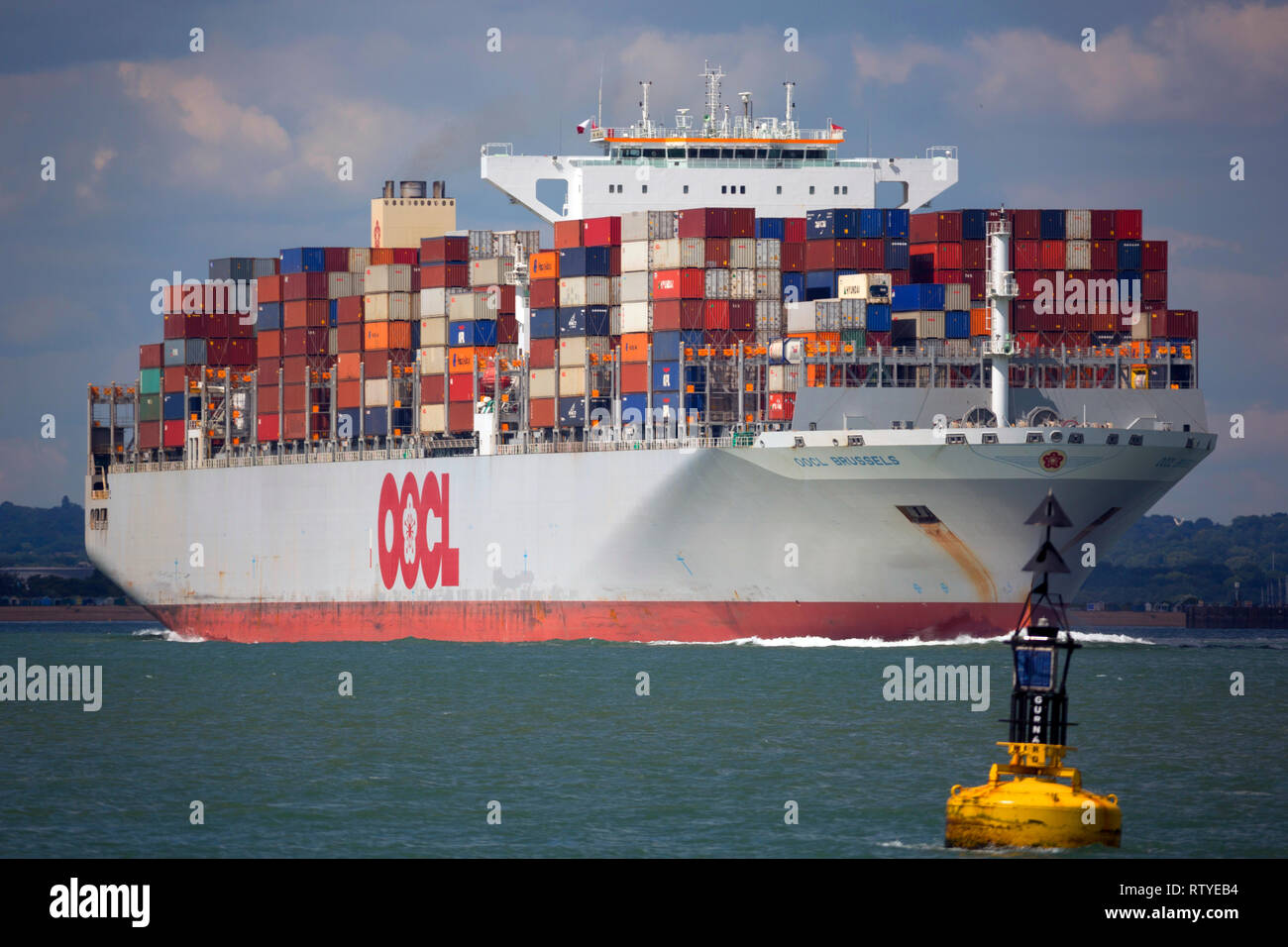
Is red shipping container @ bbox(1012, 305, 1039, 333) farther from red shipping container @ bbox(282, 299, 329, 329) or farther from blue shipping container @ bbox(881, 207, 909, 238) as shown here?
red shipping container @ bbox(282, 299, 329, 329)

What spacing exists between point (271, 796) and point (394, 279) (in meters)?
43.9

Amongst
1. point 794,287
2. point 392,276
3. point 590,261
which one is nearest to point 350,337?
point 392,276

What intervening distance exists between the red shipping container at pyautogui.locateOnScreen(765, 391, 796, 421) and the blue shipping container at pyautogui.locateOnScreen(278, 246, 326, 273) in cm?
2508

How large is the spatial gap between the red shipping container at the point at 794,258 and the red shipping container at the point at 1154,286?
1078 cm

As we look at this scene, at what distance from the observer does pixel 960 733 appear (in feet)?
131

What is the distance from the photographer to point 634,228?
64.2 metres

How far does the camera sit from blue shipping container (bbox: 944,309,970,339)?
5928 centimetres

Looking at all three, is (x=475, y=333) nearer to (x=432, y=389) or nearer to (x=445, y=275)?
(x=432, y=389)

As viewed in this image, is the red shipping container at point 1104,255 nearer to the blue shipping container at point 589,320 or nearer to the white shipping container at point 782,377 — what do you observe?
the white shipping container at point 782,377

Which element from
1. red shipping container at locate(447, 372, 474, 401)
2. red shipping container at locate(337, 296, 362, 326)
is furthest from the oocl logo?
red shipping container at locate(337, 296, 362, 326)

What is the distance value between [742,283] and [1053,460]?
12741 millimetres

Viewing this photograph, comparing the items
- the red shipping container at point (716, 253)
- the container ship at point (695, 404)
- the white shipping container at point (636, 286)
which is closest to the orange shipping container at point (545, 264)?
the container ship at point (695, 404)

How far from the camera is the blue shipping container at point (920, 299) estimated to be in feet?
195
